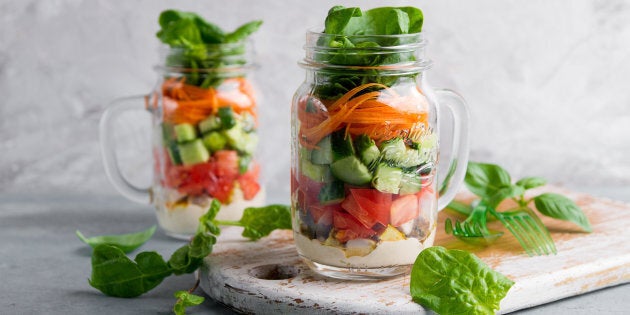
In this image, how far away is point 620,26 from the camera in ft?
9.94

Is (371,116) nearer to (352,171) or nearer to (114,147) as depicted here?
(352,171)

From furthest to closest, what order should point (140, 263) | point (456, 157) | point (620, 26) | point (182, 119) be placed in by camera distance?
point (620, 26) → point (182, 119) → point (456, 157) → point (140, 263)

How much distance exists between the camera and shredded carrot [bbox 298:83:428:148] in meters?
1.54

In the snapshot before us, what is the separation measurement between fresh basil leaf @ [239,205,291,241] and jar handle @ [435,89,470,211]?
0.38 m

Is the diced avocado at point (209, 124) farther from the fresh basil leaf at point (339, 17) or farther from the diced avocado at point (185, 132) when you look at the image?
the fresh basil leaf at point (339, 17)

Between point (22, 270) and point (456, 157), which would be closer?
point (456, 157)

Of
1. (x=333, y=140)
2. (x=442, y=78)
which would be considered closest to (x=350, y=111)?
(x=333, y=140)

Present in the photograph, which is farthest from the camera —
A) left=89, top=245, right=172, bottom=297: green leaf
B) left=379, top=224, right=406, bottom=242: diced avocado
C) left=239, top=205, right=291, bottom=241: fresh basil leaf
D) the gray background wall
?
the gray background wall

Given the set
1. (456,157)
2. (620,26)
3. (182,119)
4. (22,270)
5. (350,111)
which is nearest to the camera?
(350,111)

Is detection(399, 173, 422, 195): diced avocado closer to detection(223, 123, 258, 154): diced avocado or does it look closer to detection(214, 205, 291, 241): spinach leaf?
detection(214, 205, 291, 241): spinach leaf

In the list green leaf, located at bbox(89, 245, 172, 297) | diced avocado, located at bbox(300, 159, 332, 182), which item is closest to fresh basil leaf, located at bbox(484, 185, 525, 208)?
diced avocado, located at bbox(300, 159, 332, 182)

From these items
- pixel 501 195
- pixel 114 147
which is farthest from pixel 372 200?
pixel 114 147

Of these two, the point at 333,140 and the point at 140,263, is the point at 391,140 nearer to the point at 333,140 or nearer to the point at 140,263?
the point at 333,140

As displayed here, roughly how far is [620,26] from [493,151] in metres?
0.66
